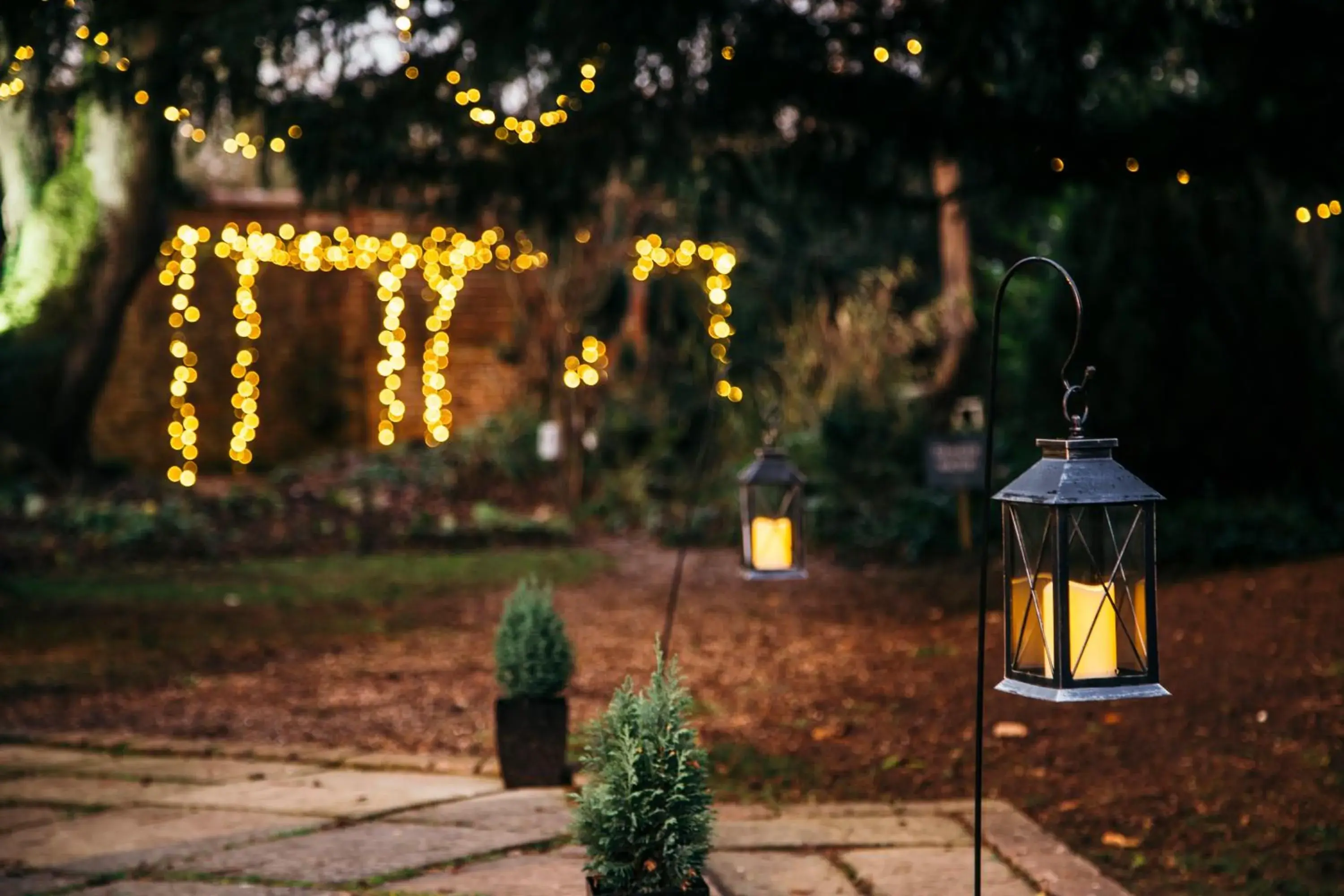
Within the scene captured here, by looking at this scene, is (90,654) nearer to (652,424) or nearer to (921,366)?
(652,424)

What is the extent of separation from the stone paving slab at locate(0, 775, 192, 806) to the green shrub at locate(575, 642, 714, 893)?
2.38 metres

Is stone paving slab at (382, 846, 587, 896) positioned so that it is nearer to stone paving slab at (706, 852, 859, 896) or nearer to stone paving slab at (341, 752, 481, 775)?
stone paving slab at (706, 852, 859, 896)

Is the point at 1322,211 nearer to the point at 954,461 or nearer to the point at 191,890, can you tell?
the point at 954,461

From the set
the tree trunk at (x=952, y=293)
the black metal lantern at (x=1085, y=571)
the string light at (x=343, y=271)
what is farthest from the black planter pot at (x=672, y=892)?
the string light at (x=343, y=271)

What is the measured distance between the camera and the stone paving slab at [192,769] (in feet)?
17.9

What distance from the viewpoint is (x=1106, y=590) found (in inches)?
109

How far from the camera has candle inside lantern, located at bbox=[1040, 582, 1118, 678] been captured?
2764mm

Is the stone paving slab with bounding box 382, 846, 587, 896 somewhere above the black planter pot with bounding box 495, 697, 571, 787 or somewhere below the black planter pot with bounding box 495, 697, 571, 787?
below

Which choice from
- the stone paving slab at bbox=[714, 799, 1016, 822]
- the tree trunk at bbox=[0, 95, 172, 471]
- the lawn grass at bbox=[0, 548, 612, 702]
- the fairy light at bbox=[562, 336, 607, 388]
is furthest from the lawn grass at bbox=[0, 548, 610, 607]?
the stone paving slab at bbox=[714, 799, 1016, 822]

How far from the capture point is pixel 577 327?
47.4 ft

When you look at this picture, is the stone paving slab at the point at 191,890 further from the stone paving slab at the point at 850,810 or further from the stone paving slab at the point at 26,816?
the stone paving slab at the point at 850,810

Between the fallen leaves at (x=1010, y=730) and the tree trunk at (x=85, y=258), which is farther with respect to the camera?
the tree trunk at (x=85, y=258)

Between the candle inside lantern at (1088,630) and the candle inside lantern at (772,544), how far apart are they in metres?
2.56

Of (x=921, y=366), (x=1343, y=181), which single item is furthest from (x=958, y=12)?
(x=921, y=366)
